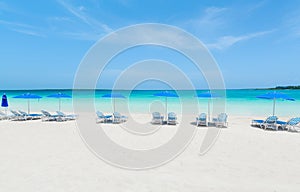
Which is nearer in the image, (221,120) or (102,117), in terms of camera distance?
(221,120)

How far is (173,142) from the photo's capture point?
6363 millimetres

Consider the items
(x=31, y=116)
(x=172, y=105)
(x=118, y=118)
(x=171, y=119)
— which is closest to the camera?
(x=171, y=119)

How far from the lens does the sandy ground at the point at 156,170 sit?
345cm

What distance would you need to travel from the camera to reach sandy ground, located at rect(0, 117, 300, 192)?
345 centimetres

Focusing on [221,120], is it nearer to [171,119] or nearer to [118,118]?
[171,119]

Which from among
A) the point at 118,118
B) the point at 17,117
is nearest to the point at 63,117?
the point at 17,117

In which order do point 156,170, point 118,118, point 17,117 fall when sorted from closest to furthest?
point 156,170 → point 118,118 → point 17,117

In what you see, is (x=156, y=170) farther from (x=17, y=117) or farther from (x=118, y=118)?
(x=17, y=117)

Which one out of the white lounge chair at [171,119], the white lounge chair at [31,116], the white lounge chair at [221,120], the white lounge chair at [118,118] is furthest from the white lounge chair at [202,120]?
the white lounge chair at [31,116]

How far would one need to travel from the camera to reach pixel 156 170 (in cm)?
419

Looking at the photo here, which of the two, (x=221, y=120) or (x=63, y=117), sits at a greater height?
(x=221, y=120)

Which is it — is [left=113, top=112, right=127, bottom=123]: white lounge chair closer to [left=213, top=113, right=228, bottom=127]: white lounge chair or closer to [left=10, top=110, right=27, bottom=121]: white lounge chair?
[left=213, top=113, right=228, bottom=127]: white lounge chair

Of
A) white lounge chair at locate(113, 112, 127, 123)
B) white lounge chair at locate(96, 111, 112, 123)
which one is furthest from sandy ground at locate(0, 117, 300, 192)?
white lounge chair at locate(113, 112, 127, 123)

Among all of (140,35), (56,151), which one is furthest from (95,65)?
(56,151)
